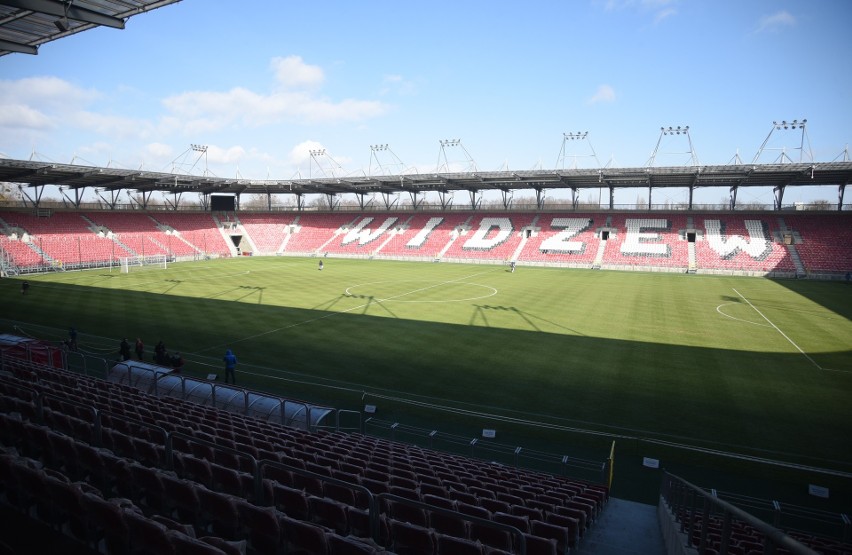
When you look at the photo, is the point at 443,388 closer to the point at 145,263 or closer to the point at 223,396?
the point at 223,396

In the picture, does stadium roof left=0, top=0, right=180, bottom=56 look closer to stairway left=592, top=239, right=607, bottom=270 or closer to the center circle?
the center circle

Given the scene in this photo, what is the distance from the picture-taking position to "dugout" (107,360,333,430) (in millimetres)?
12781

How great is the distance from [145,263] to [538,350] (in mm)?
54893

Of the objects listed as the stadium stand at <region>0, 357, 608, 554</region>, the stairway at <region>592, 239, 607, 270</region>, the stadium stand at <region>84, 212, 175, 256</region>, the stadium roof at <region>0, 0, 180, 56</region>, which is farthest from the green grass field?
the stadium stand at <region>84, 212, 175, 256</region>

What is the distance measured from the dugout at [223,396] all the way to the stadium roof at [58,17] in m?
10.8

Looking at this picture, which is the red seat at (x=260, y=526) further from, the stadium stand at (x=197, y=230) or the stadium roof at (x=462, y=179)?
the stadium stand at (x=197, y=230)

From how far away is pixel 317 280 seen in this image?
44875mm

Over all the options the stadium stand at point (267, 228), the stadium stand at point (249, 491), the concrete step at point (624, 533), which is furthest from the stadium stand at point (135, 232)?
the concrete step at point (624, 533)

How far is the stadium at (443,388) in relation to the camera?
18.2ft

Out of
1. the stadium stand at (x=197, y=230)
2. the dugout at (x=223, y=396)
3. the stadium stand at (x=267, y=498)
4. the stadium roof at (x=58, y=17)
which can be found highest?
the stadium roof at (x=58, y=17)

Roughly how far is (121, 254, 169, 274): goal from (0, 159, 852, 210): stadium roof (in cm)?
943

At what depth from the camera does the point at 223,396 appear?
13.8 m

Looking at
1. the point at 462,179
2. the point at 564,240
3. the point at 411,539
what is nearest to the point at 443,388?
the point at 411,539

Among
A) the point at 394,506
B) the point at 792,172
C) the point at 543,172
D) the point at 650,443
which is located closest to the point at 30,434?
the point at 394,506
